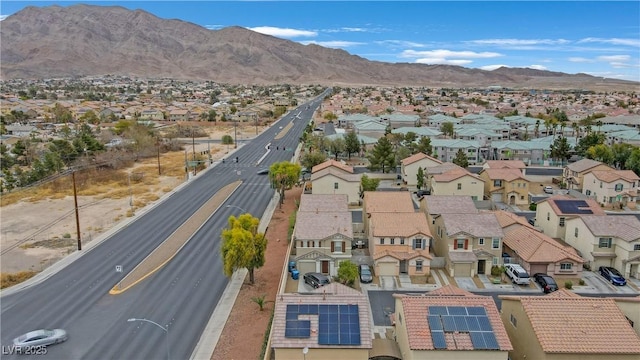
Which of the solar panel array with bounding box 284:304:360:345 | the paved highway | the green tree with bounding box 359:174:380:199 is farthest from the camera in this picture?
the green tree with bounding box 359:174:380:199

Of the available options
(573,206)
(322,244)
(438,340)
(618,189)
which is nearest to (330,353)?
(438,340)

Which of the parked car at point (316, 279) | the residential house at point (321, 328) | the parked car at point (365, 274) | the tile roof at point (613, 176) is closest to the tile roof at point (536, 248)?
the parked car at point (365, 274)

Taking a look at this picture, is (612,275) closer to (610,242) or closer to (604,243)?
(604,243)

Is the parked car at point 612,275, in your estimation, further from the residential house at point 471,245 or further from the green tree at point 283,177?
the green tree at point 283,177

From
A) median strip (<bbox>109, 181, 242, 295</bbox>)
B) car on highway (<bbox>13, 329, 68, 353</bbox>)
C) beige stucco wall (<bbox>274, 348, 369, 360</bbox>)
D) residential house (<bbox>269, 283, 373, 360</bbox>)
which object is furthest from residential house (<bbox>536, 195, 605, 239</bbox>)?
car on highway (<bbox>13, 329, 68, 353</bbox>)

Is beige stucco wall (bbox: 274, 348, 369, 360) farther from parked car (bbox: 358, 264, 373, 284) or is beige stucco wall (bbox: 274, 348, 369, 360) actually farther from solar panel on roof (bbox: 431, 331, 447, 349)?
parked car (bbox: 358, 264, 373, 284)

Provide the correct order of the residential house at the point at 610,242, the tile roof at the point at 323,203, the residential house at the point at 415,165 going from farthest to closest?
the residential house at the point at 415,165 → the tile roof at the point at 323,203 → the residential house at the point at 610,242

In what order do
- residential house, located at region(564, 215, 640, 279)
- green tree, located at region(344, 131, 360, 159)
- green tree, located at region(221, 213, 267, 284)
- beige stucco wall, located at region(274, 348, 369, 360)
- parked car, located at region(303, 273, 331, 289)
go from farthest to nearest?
green tree, located at region(344, 131, 360, 159), residential house, located at region(564, 215, 640, 279), parked car, located at region(303, 273, 331, 289), green tree, located at region(221, 213, 267, 284), beige stucco wall, located at region(274, 348, 369, 360)
